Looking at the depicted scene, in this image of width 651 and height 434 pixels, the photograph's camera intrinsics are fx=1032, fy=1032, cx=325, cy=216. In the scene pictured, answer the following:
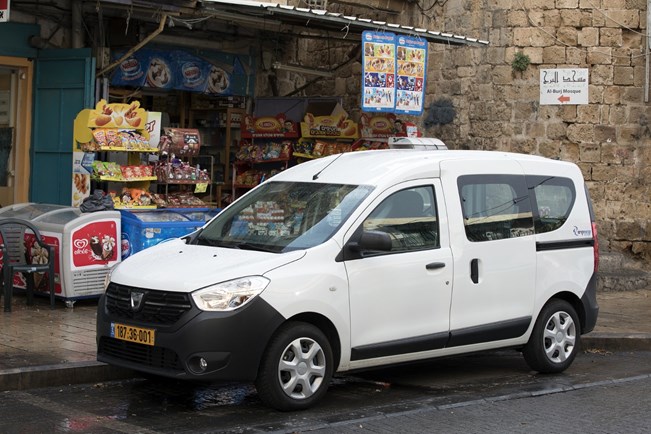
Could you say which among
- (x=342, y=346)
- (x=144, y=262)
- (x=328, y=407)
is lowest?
(x=328, y=407)

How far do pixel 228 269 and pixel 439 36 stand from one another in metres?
7.09

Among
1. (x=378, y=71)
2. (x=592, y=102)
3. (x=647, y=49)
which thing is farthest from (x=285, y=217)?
(x=647, y=49)

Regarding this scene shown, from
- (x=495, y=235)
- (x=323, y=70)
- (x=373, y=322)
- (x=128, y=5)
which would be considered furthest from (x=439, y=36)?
(x=373, y=322)

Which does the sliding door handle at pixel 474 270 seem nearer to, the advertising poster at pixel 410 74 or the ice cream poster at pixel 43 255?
the ice cream poster at pixel 43 255

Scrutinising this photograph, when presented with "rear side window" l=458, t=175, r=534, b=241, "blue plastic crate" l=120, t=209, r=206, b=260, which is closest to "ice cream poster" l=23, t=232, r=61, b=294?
"blue plastic crate" l=120, t=209, r=206, b=260

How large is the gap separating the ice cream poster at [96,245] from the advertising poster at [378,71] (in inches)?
137

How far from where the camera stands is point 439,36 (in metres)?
13.4

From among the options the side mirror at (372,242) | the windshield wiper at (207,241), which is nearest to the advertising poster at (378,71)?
the windshield wiper at (207,241)

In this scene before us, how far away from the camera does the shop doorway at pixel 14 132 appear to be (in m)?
13.9

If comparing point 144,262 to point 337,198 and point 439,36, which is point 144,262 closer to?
point 337,198

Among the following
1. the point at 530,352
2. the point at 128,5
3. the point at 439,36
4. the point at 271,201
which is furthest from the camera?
the point at 439,36

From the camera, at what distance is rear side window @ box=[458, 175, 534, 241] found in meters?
8.52

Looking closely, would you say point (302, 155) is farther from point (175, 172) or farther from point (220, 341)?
point (220, 341)

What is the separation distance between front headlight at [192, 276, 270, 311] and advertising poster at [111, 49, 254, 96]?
26.0 ft
